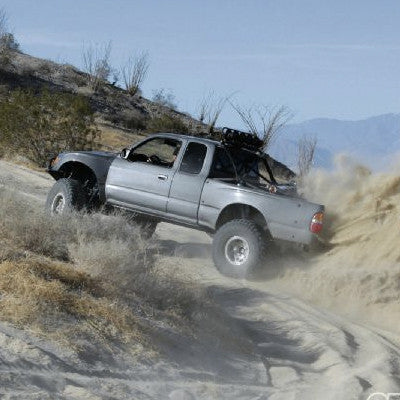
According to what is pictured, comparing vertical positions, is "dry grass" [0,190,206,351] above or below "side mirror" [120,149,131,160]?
below

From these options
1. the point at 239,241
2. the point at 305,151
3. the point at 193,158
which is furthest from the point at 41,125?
the point at 239,241

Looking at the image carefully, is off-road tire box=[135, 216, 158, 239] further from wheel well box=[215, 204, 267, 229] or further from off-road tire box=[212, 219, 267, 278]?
off-road tire box=[212, 219, 267, 278]

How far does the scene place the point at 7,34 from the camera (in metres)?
52.7

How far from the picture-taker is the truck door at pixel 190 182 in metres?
11.0

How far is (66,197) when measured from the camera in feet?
38.9

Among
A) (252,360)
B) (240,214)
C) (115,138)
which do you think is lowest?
(252,360)

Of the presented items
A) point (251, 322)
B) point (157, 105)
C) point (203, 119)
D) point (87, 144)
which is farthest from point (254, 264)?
point (157, 105)

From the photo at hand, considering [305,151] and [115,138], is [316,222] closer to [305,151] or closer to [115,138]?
[305,151]

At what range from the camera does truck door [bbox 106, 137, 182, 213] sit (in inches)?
445

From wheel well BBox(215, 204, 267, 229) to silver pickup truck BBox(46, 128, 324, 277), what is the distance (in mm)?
14

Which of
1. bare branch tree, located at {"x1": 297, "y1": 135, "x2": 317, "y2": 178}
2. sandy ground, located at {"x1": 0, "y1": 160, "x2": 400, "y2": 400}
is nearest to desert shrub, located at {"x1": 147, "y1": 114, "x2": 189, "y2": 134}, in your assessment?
bare branch tree, located at {"x1": 297, "y1": 135, "x2": 317, "y2": 178}

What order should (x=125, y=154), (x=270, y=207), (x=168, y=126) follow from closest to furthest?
1. (x=270, y=207)
2. (x=125, y=154)
3. (x=168, y=126)

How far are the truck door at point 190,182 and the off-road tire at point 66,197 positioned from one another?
1.50 metres

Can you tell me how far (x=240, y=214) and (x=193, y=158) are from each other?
3.55 feet
